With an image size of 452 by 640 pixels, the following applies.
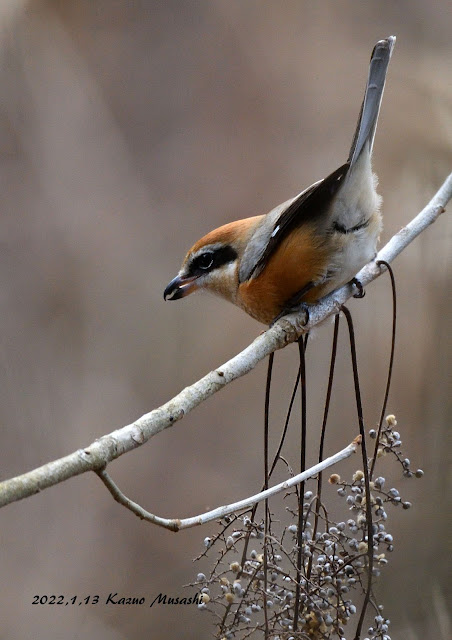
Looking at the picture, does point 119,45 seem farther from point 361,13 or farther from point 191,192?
point 361,13

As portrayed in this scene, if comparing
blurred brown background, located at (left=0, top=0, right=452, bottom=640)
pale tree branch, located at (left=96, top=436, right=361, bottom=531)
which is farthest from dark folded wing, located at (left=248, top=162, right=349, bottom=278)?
blurred brown background, located at (left=0, top=0, right=452, bottom=640)

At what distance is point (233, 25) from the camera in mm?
3414

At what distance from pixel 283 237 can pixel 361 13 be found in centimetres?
184

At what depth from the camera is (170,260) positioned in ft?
10.6

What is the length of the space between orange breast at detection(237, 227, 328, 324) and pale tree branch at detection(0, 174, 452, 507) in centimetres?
9

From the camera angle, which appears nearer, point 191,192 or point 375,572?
point 375,572

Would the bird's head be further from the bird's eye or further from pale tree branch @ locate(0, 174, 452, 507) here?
pale tree branch @ locate(0, 174, 452, 507)

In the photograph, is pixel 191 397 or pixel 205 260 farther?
pixel 205 260

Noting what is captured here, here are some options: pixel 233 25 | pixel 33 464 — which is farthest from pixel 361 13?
pixel 33 464

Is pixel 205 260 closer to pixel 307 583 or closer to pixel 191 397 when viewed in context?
pixel 191 397

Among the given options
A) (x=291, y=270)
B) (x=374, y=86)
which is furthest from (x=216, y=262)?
(x=374, y=86)

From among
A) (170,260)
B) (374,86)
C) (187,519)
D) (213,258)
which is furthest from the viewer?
(170,260)

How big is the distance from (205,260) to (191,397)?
1.03 m

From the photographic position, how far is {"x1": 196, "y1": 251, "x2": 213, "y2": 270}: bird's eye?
7.36ft
